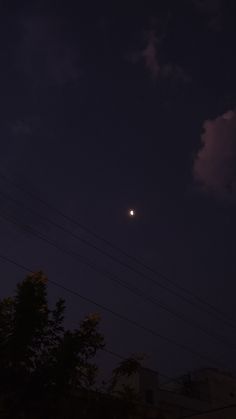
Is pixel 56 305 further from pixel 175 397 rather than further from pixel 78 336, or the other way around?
pixel 175 397

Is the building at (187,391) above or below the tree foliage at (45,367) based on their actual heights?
above

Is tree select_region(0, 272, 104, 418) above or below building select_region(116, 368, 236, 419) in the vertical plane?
below

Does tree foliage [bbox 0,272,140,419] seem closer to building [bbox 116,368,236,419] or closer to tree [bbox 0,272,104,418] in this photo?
tree [bbox 0,272,104,418]

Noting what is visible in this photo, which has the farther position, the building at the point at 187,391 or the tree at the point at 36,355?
the building at the point at 187,391

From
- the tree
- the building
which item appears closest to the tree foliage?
the tree

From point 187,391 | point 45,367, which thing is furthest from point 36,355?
point 187,391

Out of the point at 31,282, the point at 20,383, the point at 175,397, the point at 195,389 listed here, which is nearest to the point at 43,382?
the point at 20,383

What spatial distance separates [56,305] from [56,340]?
1323 millimetres

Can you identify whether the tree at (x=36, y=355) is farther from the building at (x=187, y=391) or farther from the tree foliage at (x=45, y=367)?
the building at (x=187, y=391)

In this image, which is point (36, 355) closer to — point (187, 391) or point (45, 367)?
point (45, 367)

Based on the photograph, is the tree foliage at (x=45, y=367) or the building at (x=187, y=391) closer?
the tree foliage at (x=45, y=367)

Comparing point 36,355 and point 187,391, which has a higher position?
point 187,391

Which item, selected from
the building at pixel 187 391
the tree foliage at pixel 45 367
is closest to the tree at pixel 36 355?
the tree foliage at pixel 45 367

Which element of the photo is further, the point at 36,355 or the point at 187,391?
the point at 187,391
